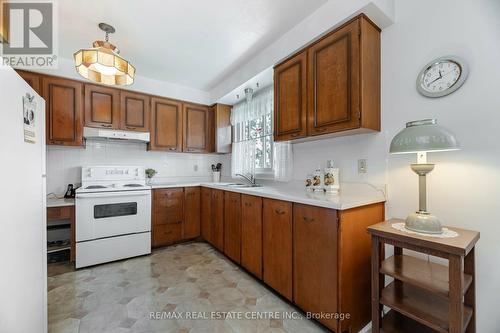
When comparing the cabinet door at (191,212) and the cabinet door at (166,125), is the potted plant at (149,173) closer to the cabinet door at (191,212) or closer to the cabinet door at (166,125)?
the cabinet door at (166,125)

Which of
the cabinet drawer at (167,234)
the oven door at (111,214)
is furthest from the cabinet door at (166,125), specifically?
the cabinet drawer at (167,234)

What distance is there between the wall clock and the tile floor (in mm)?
1842

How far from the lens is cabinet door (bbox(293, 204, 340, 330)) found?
138 cm

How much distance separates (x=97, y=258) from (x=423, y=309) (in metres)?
3.04

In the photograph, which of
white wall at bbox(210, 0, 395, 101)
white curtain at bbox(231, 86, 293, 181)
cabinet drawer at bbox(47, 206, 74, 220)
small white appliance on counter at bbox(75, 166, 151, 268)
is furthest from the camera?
white curtain at bbox(231, 86, 293, 181)

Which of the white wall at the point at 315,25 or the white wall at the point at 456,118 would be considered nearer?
the white wall at the point at 456,118

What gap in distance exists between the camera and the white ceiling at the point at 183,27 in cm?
176

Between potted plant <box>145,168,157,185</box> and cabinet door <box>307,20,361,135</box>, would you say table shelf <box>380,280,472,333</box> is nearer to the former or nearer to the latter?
cabinet door <box>307,20,361,135</box>

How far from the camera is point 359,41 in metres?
1.53

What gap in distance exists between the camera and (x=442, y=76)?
140cm

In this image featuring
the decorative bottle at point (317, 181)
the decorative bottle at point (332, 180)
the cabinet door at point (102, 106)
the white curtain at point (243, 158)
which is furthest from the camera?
the white curtain at point (243, 158)

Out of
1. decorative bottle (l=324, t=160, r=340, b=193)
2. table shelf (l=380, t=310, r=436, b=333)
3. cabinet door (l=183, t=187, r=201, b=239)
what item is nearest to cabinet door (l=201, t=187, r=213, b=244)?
cabinet door (l=183, t=187, r=201, b=239)

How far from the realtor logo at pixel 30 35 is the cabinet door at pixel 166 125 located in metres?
1.22

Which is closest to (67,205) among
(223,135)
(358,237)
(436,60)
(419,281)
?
(223,135)
